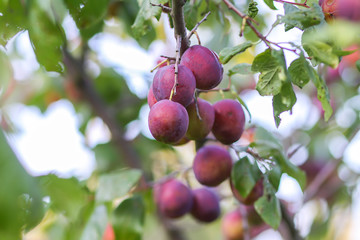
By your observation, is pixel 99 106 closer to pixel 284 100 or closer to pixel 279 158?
pixel 279 158

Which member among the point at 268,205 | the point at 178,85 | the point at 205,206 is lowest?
the point at 205,206

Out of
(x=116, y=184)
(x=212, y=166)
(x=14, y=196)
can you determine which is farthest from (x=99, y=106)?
(x=14, y=196)

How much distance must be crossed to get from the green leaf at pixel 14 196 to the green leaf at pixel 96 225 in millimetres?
813

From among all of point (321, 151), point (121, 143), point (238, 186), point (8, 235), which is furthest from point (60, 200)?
point (321, 151)

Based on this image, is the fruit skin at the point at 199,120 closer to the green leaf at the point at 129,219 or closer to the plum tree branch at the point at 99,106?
the green leaf at the point at 129,219

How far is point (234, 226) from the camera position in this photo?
1.98 metres

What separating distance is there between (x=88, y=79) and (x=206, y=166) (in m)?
1.21

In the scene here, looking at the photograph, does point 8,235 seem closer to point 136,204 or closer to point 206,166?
point 206,166

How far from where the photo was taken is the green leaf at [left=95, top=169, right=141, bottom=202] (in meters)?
1.53

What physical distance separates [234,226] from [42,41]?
47.4 inches

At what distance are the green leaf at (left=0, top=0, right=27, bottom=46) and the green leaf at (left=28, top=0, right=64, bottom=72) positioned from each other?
0.03 m

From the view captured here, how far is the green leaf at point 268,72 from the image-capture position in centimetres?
99

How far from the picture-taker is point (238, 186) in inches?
50.0

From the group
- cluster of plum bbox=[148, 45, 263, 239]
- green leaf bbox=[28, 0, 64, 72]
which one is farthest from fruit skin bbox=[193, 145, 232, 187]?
green leaf bbox=[28, 0, 64, 72]
